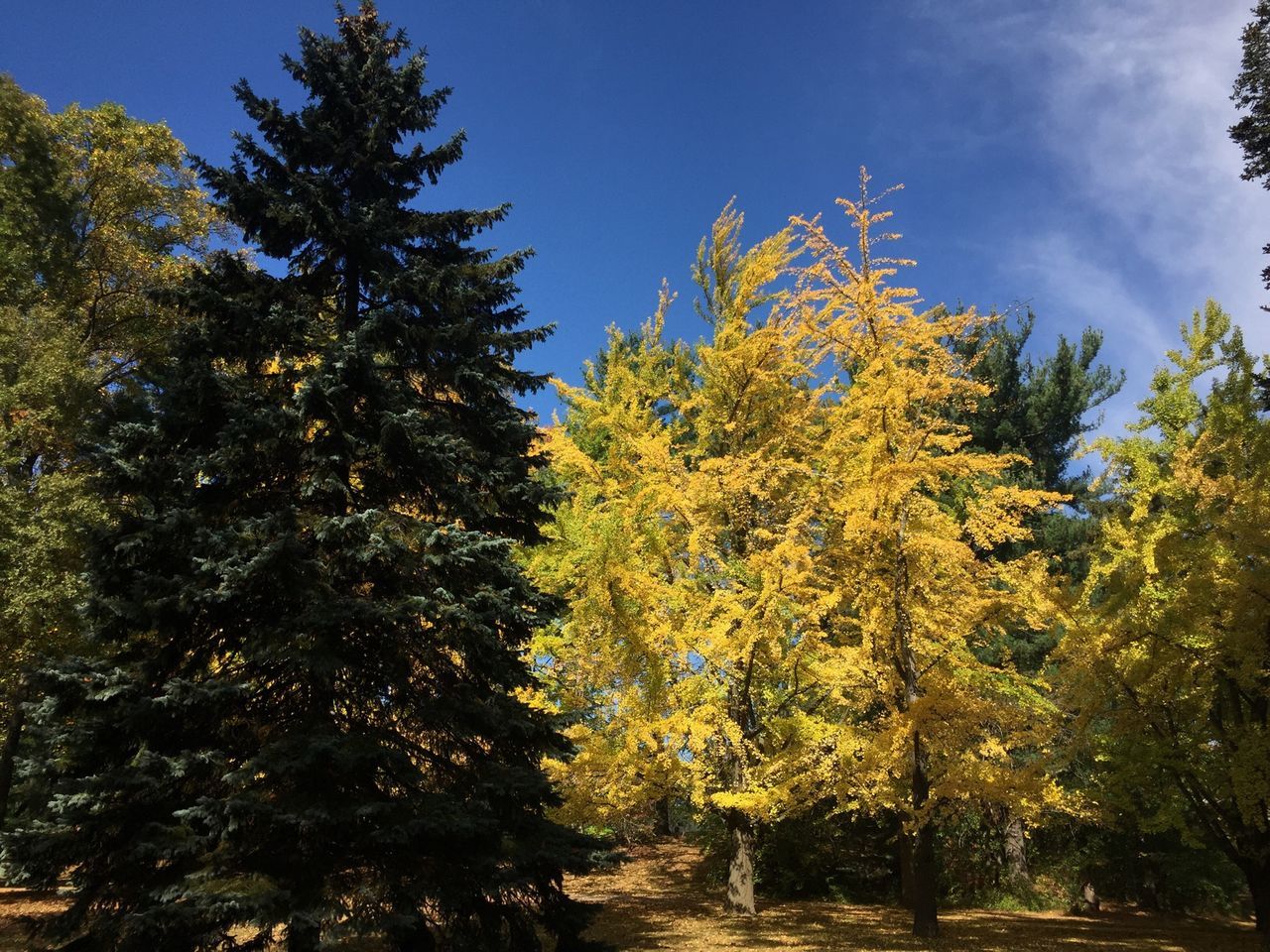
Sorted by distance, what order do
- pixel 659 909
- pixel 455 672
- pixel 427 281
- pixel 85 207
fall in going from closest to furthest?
1. pixel 455 672
2. pixel 427 281
3. pixel 659 909
4. pixel 85 207

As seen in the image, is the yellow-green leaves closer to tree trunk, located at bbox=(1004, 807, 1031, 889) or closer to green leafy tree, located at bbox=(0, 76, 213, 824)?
tree trunk, located at bbox=(1004, 807, 1031, 889)

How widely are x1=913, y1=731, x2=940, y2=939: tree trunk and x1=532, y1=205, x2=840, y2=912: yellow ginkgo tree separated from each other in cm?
103

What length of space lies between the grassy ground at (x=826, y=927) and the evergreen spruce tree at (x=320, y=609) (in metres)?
2.40

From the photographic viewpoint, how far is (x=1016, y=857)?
50.4 ft

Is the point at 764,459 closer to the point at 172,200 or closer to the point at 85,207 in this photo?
the point at 172,200

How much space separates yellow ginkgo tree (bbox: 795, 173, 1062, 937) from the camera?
301 inches

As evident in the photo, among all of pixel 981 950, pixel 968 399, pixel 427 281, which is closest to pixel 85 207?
pixel 427 281

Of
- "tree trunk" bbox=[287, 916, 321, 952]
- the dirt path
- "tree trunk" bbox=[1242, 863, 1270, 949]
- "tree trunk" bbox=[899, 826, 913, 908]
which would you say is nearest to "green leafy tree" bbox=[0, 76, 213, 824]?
"tree trunk" bbox=[287, 916, 321, 952]

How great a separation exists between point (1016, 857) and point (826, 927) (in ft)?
26.1

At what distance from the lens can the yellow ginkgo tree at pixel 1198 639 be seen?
7820 mm

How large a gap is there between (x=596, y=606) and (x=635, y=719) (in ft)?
4.64

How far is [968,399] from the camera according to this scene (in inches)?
368

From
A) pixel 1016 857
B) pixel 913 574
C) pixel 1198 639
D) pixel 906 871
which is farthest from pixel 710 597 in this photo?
pixel 1016 857

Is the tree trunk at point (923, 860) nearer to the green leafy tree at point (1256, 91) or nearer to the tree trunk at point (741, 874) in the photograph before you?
the tree trunk at point (741, 874)
